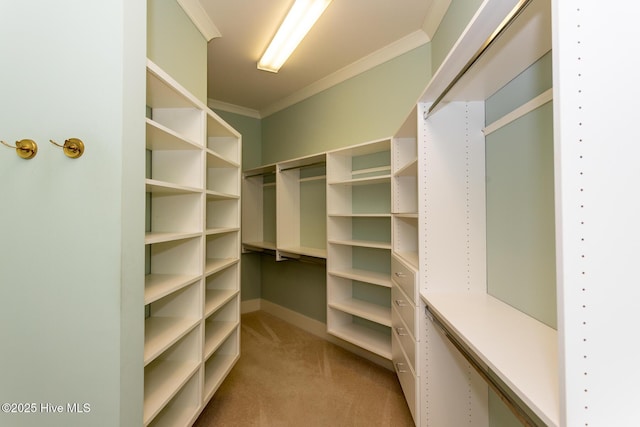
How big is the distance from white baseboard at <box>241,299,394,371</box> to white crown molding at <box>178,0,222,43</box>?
3114 millimetres

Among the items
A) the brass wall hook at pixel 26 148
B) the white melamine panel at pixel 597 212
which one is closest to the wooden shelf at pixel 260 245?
the brass wall hook at pixel 26 148

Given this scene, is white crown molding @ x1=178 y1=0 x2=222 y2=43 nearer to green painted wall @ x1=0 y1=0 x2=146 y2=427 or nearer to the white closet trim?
green painted wall @ x1=0 y1=0 x2=146 y2=427

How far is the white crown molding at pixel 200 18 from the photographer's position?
195 centimetres

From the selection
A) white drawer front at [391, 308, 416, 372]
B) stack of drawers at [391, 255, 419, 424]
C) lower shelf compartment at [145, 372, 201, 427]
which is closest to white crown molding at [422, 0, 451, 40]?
stack of drawers at [391, 255, 419, 424]

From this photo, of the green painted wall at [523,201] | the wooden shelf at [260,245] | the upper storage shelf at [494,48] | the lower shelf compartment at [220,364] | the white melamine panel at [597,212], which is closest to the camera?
the white melamine panel at [597,212]

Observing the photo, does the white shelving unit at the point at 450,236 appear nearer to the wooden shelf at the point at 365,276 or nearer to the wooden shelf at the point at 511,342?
the wooden shelf at the point at 511,342

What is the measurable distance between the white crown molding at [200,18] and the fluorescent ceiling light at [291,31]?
1.59 ft

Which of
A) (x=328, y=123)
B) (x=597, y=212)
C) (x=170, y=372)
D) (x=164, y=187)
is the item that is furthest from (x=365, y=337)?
(x=328, y=123)

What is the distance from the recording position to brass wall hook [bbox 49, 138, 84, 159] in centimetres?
94

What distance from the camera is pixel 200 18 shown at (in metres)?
2.09

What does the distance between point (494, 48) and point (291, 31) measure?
173cm

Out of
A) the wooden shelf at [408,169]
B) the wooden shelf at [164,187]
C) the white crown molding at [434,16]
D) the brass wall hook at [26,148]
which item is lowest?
the wooden shelf at [164,187]

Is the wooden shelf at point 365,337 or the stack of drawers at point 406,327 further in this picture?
the wooden shelf at point 365,337

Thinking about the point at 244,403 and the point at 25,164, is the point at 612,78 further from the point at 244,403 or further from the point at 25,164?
the point at 244,403
